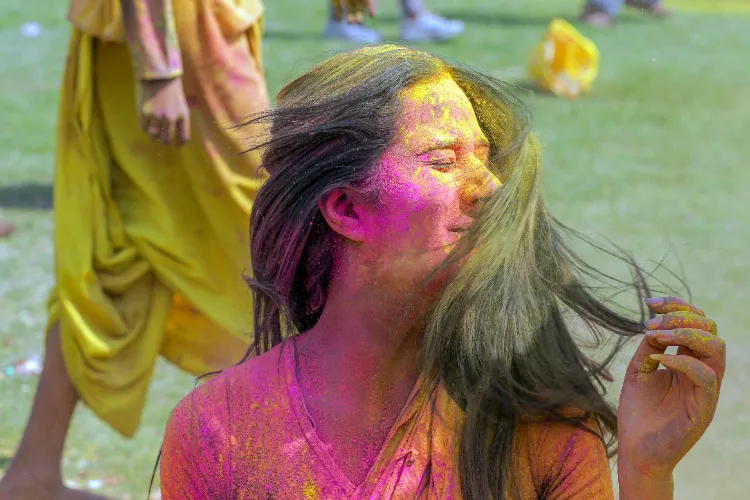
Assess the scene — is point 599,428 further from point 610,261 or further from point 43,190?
point 43,190

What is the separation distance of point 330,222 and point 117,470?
235 cm

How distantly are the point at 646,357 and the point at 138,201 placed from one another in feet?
7.14

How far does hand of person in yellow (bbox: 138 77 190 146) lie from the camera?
332 cm

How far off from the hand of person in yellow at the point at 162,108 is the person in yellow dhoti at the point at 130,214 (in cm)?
4

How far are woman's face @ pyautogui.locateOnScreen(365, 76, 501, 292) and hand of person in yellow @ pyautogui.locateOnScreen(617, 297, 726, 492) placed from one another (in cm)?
33

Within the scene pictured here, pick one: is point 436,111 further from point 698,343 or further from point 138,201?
point 138,201

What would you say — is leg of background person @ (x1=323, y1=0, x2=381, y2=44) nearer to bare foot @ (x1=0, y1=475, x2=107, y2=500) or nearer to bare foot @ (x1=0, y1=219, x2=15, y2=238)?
bare foot @ (x1=0, y1=219, x2=15, y2=238)

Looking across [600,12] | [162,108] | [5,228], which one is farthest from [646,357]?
[600,12]

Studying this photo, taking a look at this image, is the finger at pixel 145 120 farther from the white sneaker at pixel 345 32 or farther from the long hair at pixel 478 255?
the white sneaker at pixel 345 32

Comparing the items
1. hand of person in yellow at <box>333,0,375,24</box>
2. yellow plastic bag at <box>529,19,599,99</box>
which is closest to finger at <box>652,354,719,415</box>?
hand of person in yellow at <box>333,0,375,24</box>

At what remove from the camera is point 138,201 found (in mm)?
3562

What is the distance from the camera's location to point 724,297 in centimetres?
571

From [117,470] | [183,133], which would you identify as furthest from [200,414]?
[117,470]

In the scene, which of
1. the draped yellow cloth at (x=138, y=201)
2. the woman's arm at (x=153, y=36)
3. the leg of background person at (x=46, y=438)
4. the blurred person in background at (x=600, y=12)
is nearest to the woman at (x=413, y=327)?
the woman's arm at (x=153, y=36)
